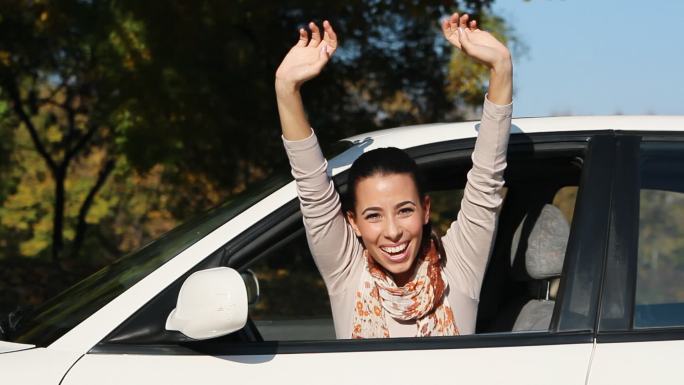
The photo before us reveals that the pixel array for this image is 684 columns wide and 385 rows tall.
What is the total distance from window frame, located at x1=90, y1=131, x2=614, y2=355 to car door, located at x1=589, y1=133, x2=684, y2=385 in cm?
4

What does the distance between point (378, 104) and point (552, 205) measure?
456 inches

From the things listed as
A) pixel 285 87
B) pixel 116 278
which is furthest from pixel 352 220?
pixel 116 278

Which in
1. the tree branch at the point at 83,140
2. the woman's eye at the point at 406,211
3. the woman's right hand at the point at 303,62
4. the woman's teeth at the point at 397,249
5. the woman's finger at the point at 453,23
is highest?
the tree branch at the point at 83,140

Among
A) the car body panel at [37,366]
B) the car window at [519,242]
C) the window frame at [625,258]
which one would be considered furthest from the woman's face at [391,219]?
the car body panel at [37,366]

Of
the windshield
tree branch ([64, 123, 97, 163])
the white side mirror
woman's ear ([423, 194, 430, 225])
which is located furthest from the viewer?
tree branch ([64, 123, 97, 163])

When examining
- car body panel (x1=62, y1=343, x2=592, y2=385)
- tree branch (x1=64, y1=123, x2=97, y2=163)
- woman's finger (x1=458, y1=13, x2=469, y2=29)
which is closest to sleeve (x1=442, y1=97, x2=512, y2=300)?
woman's finger (x1=458, y1=13, x2=469, y2=29)

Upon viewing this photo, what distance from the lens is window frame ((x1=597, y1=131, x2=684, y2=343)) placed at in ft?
8.32

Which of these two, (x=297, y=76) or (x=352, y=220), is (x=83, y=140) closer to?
(x=352, y=220)

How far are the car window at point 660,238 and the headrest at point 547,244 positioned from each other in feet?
0.96

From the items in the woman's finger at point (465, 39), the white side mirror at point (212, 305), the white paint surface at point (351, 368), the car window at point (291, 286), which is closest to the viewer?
the white side mirror at point (212, 305)

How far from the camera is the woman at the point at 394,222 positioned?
2738 mm

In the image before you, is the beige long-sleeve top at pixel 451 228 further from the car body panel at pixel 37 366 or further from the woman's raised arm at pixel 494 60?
the car body panel at pixel 37 366

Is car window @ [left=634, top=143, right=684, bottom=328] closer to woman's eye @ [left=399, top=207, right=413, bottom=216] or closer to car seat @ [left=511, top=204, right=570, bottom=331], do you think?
car seat @ [left=511, top=204, right=570, bottom=331]

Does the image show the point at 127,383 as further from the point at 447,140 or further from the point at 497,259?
the point at 497,259
